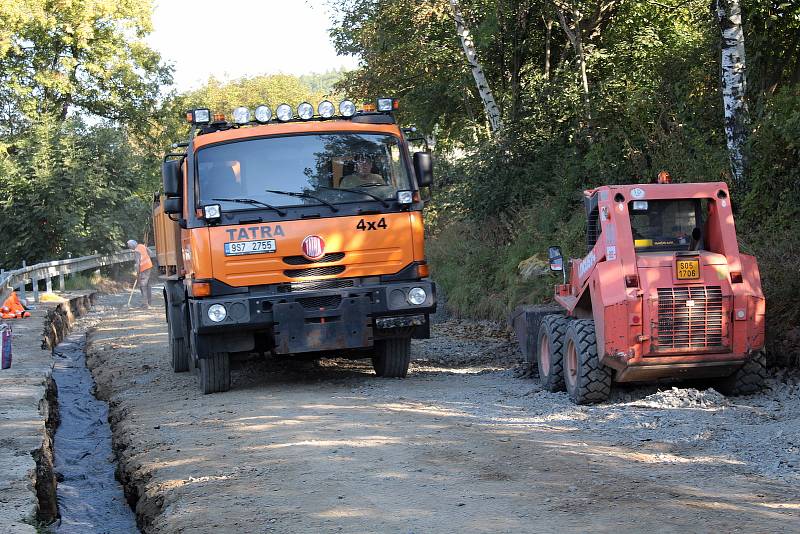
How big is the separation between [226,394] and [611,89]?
10.8 metres

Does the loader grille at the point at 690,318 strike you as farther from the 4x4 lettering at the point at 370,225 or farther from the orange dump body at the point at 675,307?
the 4x4 lettering at the point at 370,225

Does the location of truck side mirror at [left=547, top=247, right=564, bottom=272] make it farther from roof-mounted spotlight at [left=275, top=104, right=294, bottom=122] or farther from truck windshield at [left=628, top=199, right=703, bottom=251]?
roof-mounted spotlight at [left=275, top=104, right=294, bottom=122]

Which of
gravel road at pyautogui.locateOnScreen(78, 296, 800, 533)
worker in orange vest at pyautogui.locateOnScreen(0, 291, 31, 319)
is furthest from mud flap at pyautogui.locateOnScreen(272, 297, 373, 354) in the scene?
worker in orange vest at pyautogui.locateOnScreen(0, 291, 31, 319)

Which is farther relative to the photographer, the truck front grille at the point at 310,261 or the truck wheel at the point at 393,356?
the truck wheel at the point at 393,356

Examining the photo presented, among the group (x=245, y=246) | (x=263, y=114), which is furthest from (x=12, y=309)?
(x=245, y=246)

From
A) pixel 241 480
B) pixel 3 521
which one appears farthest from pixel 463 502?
pixel 3 521

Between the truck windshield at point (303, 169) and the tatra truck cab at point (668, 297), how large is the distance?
250cm

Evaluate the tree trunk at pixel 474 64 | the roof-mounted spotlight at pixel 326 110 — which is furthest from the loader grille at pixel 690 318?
the tree trunk at pixel 474 64

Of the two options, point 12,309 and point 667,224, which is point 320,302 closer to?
point 667,224

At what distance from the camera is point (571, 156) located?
19.9 meters

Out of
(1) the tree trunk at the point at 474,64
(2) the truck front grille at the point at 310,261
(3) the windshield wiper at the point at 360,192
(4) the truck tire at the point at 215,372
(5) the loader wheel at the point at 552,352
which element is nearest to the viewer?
(5) the loader wheel at the point at 552,352

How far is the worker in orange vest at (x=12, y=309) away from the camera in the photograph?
20.9 metres

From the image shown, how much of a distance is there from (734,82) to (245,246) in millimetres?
7022

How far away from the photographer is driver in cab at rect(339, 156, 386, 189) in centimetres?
1163
